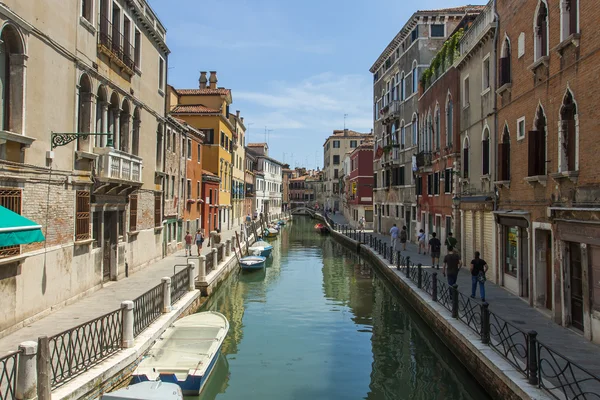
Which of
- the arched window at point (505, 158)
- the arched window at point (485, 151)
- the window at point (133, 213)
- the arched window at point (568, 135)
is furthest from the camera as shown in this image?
the window at point (133, 213)

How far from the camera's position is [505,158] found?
14867 millimetres

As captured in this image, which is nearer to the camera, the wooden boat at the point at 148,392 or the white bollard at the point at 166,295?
the wooden boat at the point at 148,392

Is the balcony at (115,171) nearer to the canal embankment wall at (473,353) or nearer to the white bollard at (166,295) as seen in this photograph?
the white bollard at (166,295)

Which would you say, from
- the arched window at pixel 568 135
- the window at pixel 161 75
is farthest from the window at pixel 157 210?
the arched window at pixel 568 135

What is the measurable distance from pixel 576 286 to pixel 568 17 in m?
5.81

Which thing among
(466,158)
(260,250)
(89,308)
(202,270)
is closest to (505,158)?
(466,158)

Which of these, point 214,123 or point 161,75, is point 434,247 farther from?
point 214,123

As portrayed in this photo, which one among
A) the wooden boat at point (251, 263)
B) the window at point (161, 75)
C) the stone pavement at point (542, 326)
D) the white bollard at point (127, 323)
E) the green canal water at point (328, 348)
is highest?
the window at point (161, 75)

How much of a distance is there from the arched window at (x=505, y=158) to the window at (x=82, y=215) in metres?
12.0

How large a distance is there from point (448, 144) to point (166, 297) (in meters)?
15.1

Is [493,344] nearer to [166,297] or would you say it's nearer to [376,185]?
[166,297]

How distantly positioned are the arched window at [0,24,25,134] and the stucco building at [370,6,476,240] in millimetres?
21707

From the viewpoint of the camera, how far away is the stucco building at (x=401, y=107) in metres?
29.8

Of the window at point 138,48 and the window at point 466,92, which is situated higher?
the window at point 138,48
